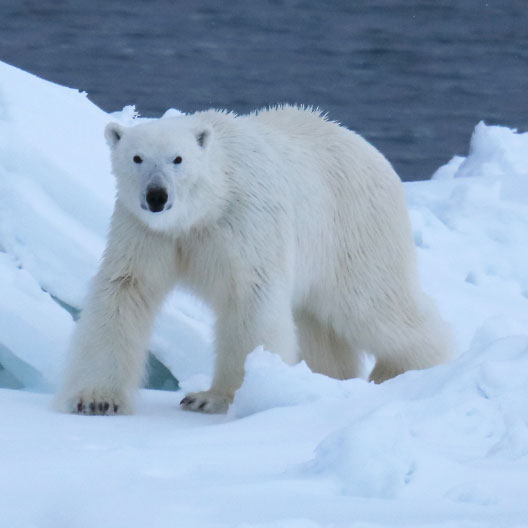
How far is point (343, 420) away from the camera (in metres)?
2.95

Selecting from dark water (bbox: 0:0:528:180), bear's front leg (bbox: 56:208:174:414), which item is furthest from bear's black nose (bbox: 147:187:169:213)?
dark water (bbox: 0:0:528:180)

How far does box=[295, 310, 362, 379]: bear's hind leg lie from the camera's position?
4547 millimetres

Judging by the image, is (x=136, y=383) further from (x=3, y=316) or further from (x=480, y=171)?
(x=480, y=171)

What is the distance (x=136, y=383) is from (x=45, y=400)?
0.26m

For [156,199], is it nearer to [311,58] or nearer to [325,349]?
[325,349]

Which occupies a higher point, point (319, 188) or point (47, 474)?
point (319, 188)

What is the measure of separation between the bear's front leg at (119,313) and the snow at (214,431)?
14cm

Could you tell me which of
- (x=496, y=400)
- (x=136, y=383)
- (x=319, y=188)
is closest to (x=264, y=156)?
(x=319, y=188)

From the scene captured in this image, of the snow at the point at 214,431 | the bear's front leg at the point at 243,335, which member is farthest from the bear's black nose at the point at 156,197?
the snow at the point at 214,431

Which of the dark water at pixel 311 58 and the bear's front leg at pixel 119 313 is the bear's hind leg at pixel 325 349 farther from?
the dark water at pixel 311 58

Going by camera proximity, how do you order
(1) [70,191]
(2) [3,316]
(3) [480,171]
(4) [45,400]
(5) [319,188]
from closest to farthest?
1. (4) [45,400]
2. (5) [319,188]
3. (2) [3,316]
4. (1) [70,191]
5. (3) [480,171]

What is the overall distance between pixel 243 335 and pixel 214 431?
927mm

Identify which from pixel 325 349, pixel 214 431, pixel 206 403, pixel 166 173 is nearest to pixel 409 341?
pixel 325 349

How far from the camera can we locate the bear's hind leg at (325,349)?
14.9 ft
